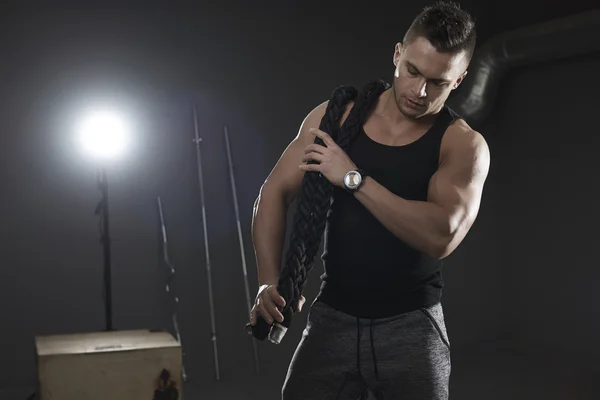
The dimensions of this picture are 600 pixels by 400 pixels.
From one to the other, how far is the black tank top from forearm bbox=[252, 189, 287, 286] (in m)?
0.13

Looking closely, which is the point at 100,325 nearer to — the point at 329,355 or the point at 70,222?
the point at 70,222

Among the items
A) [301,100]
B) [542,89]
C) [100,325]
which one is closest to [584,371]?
[542,89]

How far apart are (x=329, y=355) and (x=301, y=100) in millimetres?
3394

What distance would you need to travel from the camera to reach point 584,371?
4992 mm

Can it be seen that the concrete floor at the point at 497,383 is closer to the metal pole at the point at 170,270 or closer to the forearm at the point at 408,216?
the metal pole at the point at 170,270

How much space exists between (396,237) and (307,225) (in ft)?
0.67

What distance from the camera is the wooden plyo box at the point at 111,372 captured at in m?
2.72

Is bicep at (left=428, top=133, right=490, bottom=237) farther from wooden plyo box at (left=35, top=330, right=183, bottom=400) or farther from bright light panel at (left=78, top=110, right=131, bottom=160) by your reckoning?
bright light panel at (left=78, top=110, right=131, bottom=160)

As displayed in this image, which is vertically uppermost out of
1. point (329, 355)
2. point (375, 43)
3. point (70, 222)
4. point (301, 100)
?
point (375, 43)

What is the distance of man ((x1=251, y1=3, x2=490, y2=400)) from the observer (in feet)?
5.84

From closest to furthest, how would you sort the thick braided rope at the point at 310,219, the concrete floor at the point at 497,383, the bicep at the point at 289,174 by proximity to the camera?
1. the thick braided rope at the point at 310,219
2. the bicep at the point at 289,174
3. the concrete floor at the point at 497,383

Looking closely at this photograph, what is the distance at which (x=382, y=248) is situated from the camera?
186cm

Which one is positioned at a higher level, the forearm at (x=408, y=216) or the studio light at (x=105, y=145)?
the studio light at (x=105, y=145)

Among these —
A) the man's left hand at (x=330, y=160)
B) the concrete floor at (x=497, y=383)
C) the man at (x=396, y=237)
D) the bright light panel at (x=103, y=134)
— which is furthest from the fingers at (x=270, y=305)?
the concrete floor at (x=497, y=383)
